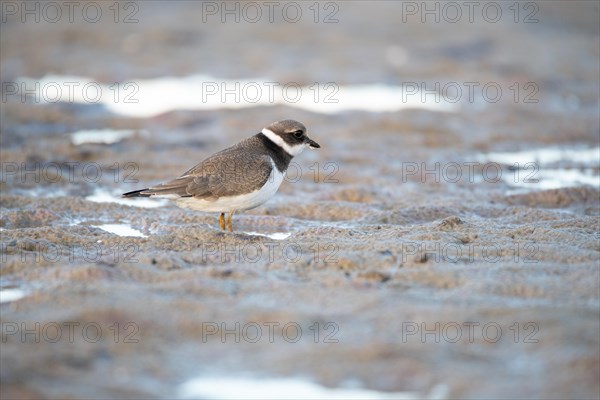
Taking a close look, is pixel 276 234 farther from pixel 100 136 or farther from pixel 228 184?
pixel 100 136

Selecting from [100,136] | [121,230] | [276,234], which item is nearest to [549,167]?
[276,234]

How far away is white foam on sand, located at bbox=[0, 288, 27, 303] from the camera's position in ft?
19.4

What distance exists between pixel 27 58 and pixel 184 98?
15.6 ft

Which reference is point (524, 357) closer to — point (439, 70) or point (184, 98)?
point (184, 98)

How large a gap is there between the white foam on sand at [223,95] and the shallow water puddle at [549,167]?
2.53 meters

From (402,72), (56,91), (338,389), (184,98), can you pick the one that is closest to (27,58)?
(56,91)

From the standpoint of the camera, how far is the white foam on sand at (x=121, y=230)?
27.0ft

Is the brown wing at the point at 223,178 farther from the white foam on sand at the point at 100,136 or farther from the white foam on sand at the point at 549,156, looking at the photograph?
the white foam on sand at the point at 549,156

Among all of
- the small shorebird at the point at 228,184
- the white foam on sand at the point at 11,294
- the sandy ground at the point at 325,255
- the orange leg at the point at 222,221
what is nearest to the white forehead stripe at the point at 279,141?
the small shorebird at the point at 228,184

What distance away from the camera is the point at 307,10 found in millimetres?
21109

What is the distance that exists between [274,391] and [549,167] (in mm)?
7666

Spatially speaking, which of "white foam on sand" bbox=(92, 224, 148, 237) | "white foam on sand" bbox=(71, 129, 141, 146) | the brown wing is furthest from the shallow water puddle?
"white foam on sand" bbox=(71, 129, 141, 146)

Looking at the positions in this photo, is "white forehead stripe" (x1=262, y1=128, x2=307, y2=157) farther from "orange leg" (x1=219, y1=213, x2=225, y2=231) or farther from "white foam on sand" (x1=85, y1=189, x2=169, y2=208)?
"white foam on sand" (x1=85, y1=189, x2=169, y2=208)

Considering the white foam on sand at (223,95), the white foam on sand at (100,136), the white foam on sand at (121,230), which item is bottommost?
the white foam on sand at (121,230)
